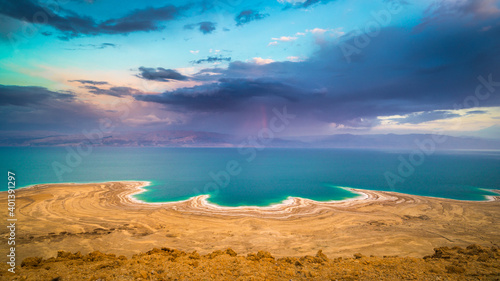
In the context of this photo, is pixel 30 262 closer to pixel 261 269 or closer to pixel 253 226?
pixel 261 269

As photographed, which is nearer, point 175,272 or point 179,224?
point 175,272

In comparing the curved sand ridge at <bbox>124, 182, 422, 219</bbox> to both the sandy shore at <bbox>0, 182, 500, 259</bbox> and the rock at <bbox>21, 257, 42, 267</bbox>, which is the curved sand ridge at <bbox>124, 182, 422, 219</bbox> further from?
the rock at <bbox>21, 257, 42, 267</bbox>

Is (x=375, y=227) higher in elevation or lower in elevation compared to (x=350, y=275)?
lower

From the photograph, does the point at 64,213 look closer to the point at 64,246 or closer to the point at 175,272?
the point at 64,246

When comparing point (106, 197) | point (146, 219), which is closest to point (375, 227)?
point (146, 219)

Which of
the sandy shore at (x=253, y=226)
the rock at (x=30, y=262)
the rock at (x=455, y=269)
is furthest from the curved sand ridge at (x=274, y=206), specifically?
the rock at (x=30, y=262)

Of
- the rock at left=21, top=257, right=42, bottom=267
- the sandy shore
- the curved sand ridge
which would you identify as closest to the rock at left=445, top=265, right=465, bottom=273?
the sandy shore

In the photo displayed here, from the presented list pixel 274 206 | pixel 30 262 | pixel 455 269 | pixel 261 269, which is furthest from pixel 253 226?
pixel 30 262
